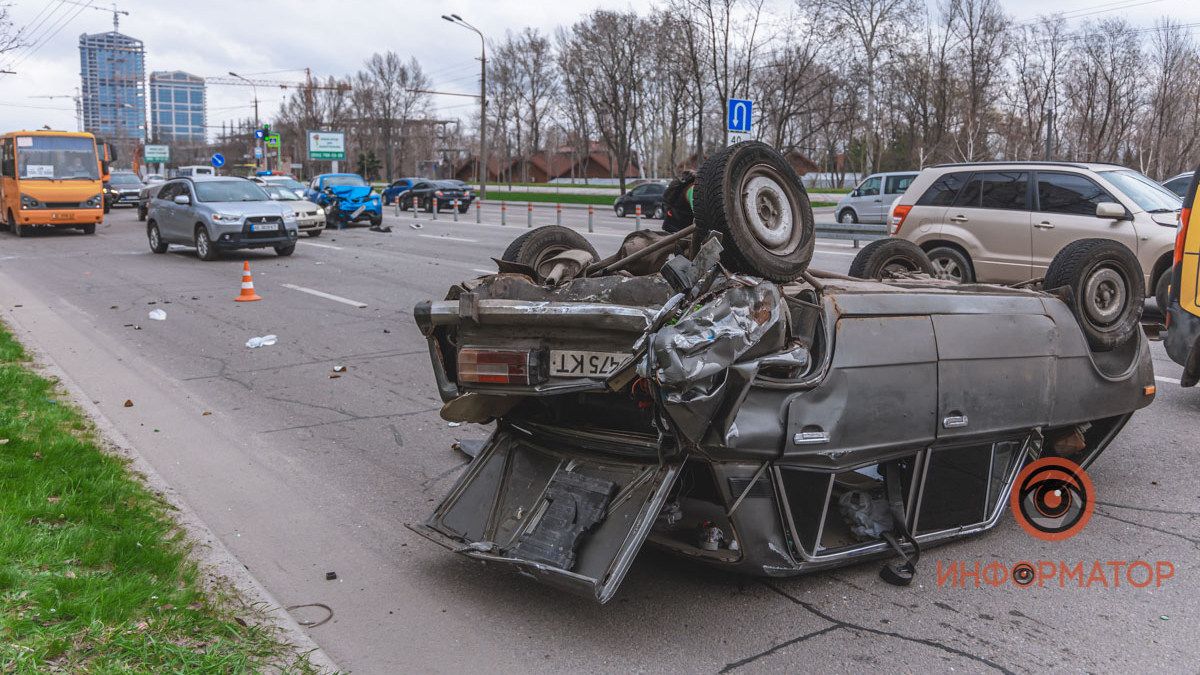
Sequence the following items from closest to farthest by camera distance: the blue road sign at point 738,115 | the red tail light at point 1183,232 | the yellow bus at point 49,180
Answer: the red tail light at point 1183,232 → the blue road sign at point 738,115 → the yellow bus at point 49,180

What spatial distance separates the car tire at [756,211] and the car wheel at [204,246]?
16295mm

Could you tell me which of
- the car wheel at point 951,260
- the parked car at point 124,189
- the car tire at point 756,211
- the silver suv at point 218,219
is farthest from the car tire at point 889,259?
the parked car at point 124,189

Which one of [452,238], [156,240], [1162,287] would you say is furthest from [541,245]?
[452,238]

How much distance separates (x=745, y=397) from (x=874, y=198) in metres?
26.8

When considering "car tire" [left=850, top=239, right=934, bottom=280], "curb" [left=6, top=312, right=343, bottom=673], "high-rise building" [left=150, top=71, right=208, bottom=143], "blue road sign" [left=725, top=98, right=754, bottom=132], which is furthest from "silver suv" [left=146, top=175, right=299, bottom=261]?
"high-rise building" [left=150, top=71, right=208, bottom=143]

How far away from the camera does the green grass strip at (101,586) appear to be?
3266 millimetres

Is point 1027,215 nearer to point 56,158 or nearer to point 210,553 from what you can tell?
point 210,553

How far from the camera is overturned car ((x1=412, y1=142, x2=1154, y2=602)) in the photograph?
12.0ft

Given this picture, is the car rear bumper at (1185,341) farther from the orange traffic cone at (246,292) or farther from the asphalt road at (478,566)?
the orange traffic cone at (246,292)

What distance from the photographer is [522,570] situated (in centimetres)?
374

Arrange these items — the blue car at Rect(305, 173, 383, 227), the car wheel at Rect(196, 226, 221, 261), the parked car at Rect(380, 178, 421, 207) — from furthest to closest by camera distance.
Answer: the parked car at Rect(380, 178, 421, 207) < the blue car at Rect(305, 173, 383, 227) < the car wheel at Rect(196, 226, 221, 261)

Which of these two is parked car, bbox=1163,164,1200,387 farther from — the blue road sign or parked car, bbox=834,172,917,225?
parked car, bbox=834,172,917,225

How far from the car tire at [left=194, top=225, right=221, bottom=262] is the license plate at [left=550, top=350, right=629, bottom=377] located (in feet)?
53.8

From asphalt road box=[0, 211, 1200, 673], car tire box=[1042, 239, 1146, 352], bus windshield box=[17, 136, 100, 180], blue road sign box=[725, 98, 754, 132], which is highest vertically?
blue road sign box=[725, 98, 754, 132]
